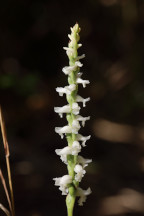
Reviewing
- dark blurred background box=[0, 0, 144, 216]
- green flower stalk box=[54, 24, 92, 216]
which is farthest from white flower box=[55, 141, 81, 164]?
dark blurred background box=[0, 0, 144, 216]

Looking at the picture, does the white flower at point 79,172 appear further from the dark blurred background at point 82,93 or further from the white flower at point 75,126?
the dark blurred background at point 82,93

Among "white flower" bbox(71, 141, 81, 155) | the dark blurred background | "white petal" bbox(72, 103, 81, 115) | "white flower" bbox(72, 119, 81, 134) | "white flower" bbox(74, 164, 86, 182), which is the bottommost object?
"white flower" bbox(74, 164, 86, 182)

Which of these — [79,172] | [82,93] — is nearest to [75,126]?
[79,172]

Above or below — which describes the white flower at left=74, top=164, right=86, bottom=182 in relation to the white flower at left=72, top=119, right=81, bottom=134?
below

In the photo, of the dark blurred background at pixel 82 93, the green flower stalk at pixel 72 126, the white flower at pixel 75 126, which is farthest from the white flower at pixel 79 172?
the dark blurred background at pixel 82 93

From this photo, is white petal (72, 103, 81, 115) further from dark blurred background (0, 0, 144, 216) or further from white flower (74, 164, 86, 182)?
dark blurred background (0, 0, 144, 216)

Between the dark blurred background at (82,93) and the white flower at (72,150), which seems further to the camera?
the dark blurred background at (82,93)

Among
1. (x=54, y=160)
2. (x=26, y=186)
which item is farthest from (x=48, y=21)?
(x=26, y=186)

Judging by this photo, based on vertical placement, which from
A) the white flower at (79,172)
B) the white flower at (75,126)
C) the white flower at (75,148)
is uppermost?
the white flower at (75,126)

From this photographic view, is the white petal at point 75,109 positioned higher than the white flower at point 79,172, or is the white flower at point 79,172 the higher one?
the white petal at point 75,109
